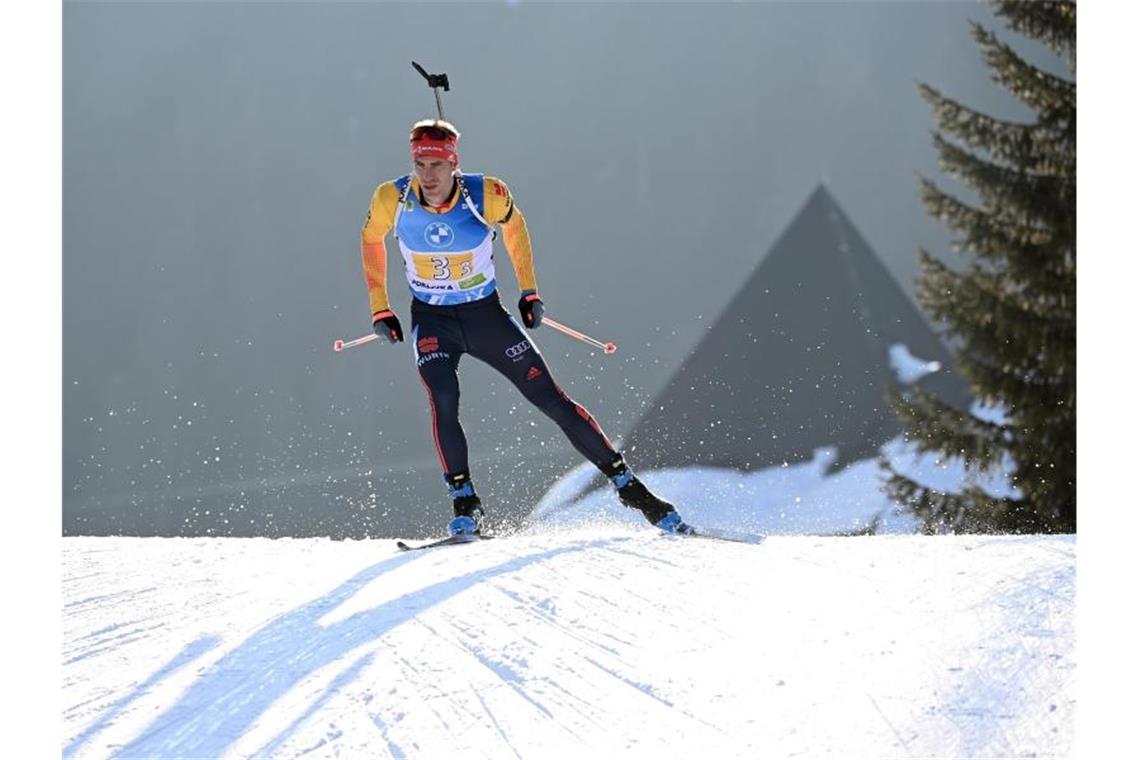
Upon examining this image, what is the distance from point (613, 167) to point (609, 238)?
5.59m

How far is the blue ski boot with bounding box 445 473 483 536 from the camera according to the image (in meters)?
5.86

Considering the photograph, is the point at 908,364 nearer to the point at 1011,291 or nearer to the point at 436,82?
the point at 1011,291

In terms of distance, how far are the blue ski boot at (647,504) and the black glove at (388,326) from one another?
4.28 feet

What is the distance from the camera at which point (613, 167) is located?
5103 cm

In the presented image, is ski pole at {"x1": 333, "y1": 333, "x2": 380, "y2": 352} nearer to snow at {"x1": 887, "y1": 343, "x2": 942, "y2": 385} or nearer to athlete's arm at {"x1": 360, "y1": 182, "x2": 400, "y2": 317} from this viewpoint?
athlete's arm at {"x1": 360, "y1": 182, "x2": 400, "y2": 317}

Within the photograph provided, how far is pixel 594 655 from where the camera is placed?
11.8 ft

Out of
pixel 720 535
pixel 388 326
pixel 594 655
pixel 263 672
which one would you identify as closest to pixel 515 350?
pixel 388 326

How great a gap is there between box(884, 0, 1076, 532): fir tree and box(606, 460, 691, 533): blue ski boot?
7.41 metres

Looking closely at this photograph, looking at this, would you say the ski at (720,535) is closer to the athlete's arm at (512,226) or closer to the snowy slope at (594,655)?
the snowy slope at (594,655)

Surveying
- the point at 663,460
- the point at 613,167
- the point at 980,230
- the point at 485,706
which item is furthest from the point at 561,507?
the point at 485,706

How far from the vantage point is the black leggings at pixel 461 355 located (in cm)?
582

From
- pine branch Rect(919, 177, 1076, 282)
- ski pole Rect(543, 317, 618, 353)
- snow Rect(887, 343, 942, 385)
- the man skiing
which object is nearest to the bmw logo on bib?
the man skiing

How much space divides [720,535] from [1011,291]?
8.46 m

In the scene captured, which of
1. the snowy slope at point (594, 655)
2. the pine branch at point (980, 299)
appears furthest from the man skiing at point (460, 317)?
the pine branch at point (980, 299)
